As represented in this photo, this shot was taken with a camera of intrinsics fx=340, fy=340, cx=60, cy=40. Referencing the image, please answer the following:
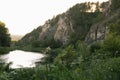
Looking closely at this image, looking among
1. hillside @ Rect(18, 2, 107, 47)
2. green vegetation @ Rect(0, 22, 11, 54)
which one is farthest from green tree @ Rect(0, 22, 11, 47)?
hillside @ Rect(18, 2, 107, 47)

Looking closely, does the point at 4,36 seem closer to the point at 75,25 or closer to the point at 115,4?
the point at 115,4

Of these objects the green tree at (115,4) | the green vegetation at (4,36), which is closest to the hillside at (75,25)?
the green tree at (115,4)

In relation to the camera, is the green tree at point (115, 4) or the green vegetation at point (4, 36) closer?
the green tree at point (115, 4)

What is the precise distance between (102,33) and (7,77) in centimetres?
9336

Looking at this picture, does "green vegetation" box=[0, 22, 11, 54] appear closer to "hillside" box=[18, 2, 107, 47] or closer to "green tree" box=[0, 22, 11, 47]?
"green tree" box=[0, 22, 11, 47]

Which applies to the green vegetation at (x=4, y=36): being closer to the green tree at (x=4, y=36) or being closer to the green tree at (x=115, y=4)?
the green tree at (x=4, y=36)

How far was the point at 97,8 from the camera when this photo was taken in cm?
16638

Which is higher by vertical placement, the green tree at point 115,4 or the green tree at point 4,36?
the green tree at point 115,4

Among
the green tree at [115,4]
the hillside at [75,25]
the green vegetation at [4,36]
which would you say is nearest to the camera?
→ the green tree at [115,4]

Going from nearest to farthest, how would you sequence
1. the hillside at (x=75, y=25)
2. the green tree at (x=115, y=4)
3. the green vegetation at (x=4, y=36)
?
the green tree at (x=115, y=4), the green vegetation at (x=4, y=36), the hillside at (x=75, y=25)

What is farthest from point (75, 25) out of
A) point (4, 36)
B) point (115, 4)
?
point (4, 36)

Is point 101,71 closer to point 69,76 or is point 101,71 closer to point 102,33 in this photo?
point 69,76

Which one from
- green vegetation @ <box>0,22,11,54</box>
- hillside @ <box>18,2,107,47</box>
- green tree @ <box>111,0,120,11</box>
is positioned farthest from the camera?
hillside @ <box>18,2,107,47</box>

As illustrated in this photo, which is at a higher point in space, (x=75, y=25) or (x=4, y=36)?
(x=75, y=25)
